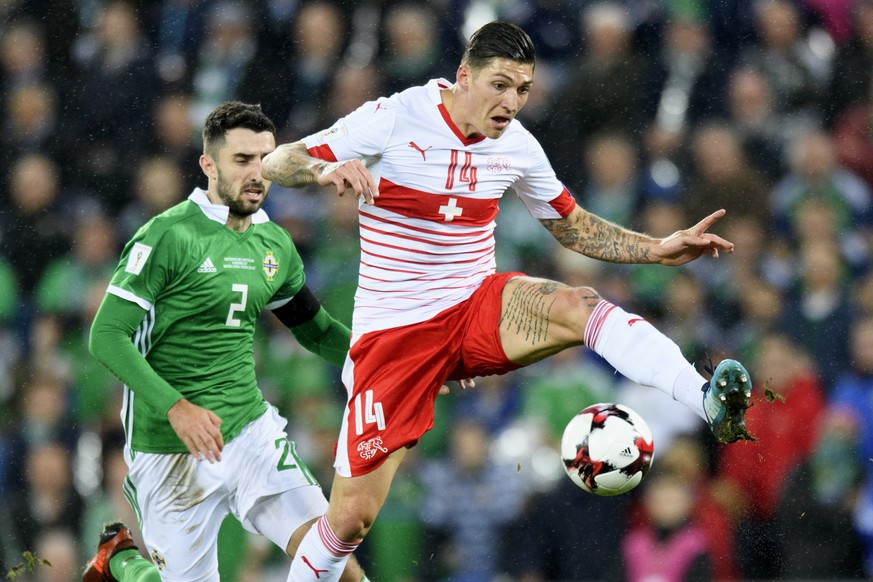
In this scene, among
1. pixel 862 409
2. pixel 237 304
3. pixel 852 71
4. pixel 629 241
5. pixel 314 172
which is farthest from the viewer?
pixel 852 71

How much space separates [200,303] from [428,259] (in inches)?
35.8

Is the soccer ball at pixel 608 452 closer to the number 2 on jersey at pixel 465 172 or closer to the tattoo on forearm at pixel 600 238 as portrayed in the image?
the tattoo on forearm at pixel 600 238

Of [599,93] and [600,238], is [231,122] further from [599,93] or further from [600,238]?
[599,93]

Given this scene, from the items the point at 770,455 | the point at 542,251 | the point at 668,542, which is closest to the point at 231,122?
the point at 542,251

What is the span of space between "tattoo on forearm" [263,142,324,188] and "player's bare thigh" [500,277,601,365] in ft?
2.83

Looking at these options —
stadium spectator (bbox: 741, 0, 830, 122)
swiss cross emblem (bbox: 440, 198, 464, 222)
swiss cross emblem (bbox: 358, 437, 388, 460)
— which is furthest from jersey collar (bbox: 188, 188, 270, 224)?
stadium spectator (bbox: 741, 0, 830, 122)

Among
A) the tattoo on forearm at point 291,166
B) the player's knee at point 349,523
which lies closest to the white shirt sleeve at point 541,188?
the tattoo on forearm at point 291,166

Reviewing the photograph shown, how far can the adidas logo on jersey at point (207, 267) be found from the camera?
4941 mm

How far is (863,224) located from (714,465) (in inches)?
69.3

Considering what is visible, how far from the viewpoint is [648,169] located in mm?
7883

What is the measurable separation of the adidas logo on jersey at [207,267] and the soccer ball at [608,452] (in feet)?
4.99

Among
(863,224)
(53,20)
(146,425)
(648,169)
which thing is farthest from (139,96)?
(863,224)

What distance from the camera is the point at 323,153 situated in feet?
15.4

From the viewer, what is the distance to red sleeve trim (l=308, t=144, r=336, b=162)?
467cm
